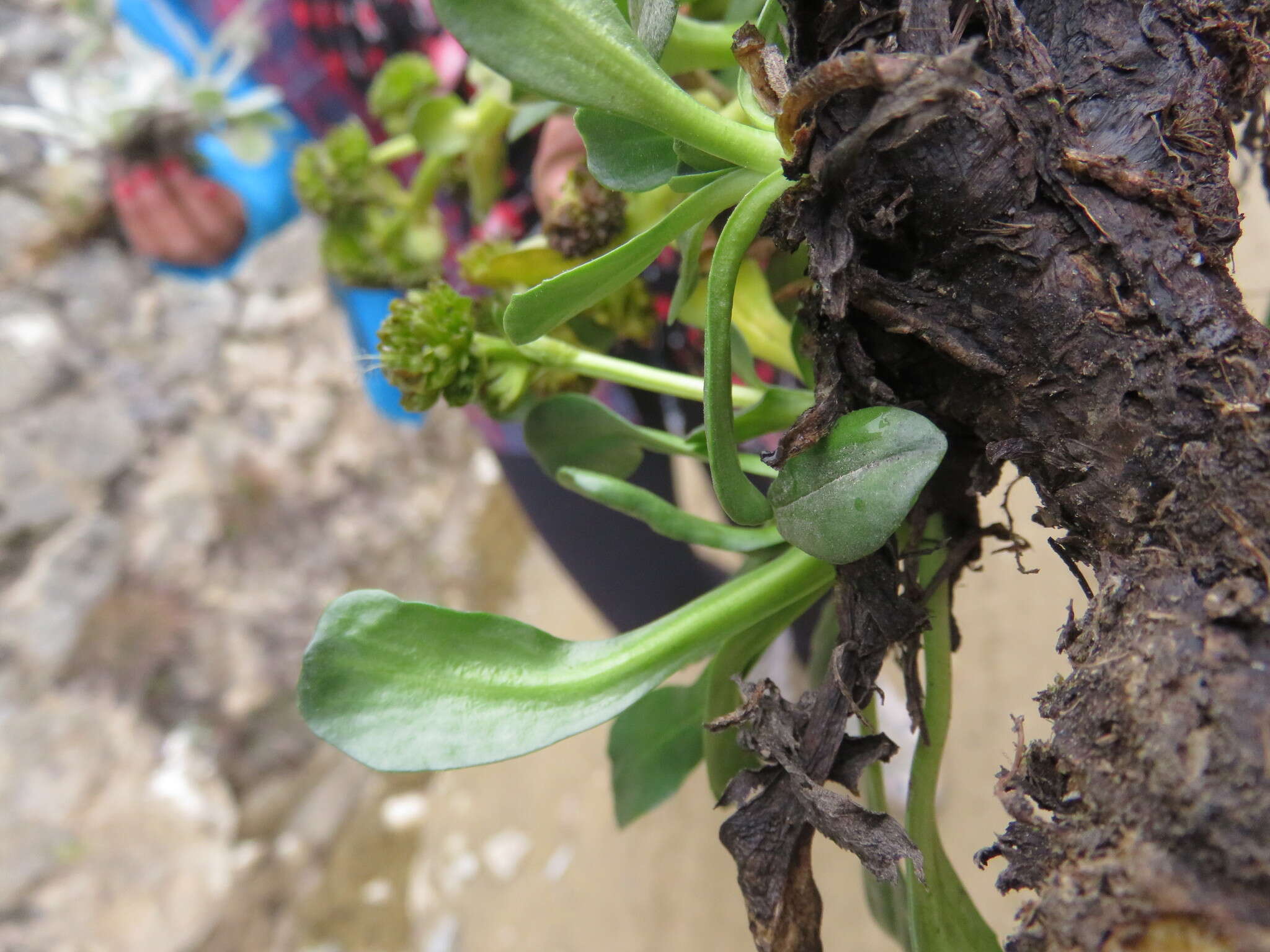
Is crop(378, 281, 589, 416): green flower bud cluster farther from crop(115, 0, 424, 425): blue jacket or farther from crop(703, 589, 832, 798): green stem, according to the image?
crop(115, 0, 424, 425): blue jacket

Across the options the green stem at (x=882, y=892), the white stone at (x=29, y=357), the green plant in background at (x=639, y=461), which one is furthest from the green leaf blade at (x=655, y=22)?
the white stone at (x=29, y=357)

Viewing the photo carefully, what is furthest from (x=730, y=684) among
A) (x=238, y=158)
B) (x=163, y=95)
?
(x=163, y=95)

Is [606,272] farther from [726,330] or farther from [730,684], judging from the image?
[730,684]

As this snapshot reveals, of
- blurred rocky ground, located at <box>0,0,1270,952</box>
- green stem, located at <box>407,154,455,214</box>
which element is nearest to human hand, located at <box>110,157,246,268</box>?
blurred rocky ground, located at <box>0,0,1270,952</box>

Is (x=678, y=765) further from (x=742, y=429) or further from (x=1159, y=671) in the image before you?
(x=1159, y=671)

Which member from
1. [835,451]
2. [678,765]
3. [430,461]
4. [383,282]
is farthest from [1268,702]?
[430,461]

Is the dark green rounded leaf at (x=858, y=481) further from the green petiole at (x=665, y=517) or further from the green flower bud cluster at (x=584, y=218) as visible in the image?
the green flower bud cluster at (x=584, y=218)
